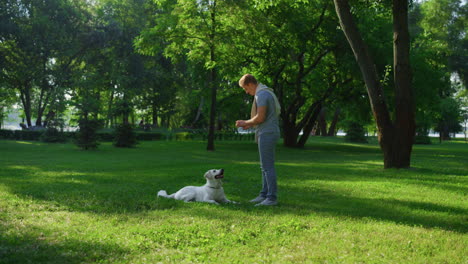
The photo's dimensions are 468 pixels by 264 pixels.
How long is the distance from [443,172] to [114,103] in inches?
1544

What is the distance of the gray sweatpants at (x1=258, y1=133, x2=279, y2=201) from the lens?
6738mm

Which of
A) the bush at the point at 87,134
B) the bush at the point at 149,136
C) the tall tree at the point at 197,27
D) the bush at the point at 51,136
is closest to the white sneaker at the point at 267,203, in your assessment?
the tall tree at the point at 197,27

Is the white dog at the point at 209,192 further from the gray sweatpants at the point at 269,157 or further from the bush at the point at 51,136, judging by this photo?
the bush at the point at 51,136

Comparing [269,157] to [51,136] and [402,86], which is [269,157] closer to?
[402,86]

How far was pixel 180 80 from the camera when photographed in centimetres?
5056

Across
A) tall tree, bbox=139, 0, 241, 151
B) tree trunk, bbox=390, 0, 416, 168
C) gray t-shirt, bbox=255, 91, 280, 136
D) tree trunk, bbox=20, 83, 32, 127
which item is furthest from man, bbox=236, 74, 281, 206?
tree trunk, bbox=20, 83, 32, 127

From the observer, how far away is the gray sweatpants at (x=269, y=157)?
265 inches

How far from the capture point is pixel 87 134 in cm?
2402

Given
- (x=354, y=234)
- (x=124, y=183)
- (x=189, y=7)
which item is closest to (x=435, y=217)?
(x=354, y=234)

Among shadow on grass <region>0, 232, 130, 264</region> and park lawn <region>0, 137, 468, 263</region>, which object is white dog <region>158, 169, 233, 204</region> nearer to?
park lawn <region>0, 137, 468, 263</region>

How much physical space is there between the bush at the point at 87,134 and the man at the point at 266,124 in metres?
18.8

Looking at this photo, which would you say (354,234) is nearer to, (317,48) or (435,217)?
(435,217)

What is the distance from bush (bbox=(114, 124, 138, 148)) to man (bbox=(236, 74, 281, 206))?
840 inches

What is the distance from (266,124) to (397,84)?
24.7 ft
